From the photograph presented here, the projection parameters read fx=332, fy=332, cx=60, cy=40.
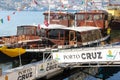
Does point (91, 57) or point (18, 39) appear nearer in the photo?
point (91, 57)

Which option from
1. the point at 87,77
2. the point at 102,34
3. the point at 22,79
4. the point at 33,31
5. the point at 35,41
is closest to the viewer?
the point at 22,79

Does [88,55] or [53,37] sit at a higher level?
[53,37]

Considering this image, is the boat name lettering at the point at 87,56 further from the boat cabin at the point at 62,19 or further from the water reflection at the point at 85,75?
the boat cabin at the point at 62,19

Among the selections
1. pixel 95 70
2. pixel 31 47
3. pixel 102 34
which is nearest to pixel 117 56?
pixel 95 70

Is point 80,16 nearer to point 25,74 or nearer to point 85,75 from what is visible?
point 85,75

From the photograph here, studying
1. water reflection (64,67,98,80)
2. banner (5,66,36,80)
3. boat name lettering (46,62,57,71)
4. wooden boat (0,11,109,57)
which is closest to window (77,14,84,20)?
wooden boat (0,11,109,57)

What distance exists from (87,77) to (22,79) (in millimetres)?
9117

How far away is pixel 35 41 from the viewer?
42.6 m

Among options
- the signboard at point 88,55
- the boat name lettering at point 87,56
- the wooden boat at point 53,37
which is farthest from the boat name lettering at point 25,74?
the wooden boat at point 53,37

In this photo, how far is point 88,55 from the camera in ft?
91.6

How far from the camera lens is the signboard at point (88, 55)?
2713 cm

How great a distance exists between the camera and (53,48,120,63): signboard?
27127 millimetres

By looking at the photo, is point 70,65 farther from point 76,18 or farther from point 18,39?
point 76,18

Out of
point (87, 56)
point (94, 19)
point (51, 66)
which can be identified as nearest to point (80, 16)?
point (94, 19)
